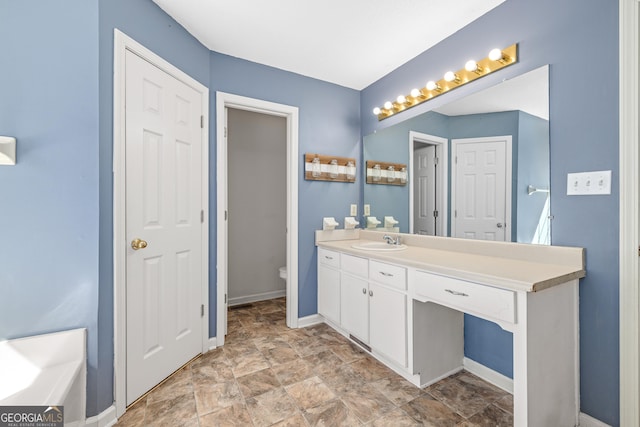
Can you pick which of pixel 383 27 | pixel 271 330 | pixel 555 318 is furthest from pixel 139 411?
pixel 383 27

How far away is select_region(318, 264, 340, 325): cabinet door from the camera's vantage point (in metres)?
2.24

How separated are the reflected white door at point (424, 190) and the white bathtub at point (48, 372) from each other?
2.21 meters

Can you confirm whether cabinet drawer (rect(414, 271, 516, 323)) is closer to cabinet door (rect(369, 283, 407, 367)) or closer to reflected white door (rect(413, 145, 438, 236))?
cabinet door (rect(369, 283, 407, 367))

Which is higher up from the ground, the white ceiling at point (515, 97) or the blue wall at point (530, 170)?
the white ceiling at point (515, 97)

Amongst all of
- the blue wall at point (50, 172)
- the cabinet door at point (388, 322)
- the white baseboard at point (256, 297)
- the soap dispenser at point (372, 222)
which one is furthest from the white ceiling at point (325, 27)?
the white baseboard at point (256, 297)

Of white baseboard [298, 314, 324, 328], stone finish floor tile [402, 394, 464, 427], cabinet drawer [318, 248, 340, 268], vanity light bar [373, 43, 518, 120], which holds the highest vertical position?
vanity light bar [373, 43, 518, 120]

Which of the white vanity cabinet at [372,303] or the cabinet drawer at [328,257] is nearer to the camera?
the white vanity cabinet at [372,303]

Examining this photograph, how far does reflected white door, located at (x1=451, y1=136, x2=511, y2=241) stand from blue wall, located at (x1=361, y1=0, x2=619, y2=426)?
26 centimetres

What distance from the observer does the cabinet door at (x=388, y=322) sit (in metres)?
1.62

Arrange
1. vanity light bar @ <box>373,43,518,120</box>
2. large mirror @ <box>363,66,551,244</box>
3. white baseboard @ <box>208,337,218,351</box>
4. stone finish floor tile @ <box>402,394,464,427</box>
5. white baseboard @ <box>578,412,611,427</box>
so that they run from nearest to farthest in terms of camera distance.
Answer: white baseboard @ <box>578,412,611,427</box>
stone finish floor tile @ <box>402,394,464,427</box>
large mirror @ <box>363,66,551,244</box>
vanity light bar @ <box>373,43,518,120</box>
white baseboard @ <box>208,337,218,351</box>

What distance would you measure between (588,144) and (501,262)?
0.69m

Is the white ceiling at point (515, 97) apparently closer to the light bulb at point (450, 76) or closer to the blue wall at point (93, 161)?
the blue wall at point (93, 161)

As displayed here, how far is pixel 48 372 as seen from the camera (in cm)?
113

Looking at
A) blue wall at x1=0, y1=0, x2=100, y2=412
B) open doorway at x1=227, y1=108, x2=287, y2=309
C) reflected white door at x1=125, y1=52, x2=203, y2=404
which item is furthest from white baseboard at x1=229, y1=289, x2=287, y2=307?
blue wall at x1=0, y1=0, x2=100, y2=412
